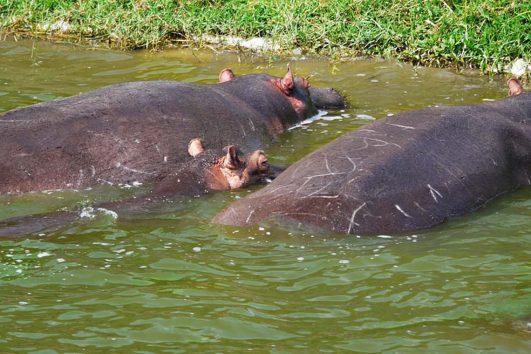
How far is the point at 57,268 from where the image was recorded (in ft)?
21.4

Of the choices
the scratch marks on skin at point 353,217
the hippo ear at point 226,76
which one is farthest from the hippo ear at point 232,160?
the hippo ear at point 226,76

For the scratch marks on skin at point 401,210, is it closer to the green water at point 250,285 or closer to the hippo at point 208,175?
the green water at point 250,285

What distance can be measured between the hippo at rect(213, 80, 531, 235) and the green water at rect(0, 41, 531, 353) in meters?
0.13

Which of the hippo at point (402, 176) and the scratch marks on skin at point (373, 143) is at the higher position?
the scratch marks on skin at point (373, 143)

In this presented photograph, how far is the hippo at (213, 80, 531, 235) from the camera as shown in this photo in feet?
23.1

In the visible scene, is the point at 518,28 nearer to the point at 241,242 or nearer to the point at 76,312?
the point at 241,242

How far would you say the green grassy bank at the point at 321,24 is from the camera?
11.8m

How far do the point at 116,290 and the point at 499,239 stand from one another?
256 cm

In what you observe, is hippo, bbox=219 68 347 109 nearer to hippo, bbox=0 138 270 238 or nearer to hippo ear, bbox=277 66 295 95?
hippo ear, bbox=277 66 295 95

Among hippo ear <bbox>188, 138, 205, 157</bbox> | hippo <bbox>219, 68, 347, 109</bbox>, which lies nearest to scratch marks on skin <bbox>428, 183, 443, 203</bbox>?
hippo ear <bbox>188, 138, 205, 157</bbox>

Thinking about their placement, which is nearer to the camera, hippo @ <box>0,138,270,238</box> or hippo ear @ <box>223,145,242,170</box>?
hippo @ <box>0,138,270,238</box>

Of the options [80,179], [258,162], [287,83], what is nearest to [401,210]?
[258,162]

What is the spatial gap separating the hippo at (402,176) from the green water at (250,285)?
127 millimetres

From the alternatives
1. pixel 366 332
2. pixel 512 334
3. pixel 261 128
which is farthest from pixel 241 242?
pixel 261 128
